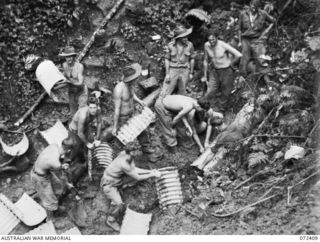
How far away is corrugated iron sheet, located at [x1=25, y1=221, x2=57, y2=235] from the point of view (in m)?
13.2

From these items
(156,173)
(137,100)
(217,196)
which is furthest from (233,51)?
(156,173)

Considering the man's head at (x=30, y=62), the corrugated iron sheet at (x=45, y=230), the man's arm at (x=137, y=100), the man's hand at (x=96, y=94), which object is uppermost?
the man's arm at (x=137, y=100)

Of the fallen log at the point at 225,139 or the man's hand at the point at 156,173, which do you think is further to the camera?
the fallen log at the point at 225,139

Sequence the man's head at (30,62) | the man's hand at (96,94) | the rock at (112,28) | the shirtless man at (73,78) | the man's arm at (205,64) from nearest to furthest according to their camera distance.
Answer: the shirtless man at (73,78)
the man's arm at (205,64)
the man's hand at (96,94)
the man's head at (30,62)
the rock at (112,28)

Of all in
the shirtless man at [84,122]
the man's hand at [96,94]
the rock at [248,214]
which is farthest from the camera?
the man's hand at [96,94]

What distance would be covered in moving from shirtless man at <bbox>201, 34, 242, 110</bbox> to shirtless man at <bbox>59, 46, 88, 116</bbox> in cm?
244

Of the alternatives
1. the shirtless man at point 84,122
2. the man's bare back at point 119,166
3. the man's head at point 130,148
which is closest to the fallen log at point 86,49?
the shirtless man at point 84,122

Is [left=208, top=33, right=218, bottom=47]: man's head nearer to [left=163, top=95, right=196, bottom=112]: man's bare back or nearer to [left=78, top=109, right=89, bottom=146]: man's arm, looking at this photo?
[left=163, top=95, right=196, bottom=112]: man's bare back

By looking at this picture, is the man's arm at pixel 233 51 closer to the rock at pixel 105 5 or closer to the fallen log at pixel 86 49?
the fallen log at pixel 86 49

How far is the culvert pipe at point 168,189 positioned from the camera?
13.5m

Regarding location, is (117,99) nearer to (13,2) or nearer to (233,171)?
(233,171)

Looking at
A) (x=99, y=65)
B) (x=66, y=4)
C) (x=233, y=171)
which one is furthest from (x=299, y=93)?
(x=66, y=4)

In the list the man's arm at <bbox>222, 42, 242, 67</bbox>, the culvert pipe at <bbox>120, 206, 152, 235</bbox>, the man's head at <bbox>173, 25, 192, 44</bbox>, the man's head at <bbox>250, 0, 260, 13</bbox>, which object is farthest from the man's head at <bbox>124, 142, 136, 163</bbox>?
the man's head at <bbox>250, 0, 260, 13</bbox>

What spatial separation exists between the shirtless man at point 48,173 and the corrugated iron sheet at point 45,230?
0.84ft
